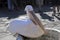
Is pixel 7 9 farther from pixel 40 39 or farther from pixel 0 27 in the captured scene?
pixel 40 39

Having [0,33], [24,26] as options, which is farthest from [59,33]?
[0,33]

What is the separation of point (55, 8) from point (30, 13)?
746 centimetres

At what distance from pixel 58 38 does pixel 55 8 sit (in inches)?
282

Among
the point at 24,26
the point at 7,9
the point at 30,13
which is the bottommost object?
the point at 7,9

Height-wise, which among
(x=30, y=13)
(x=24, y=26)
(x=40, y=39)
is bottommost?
(x=40, y=39)

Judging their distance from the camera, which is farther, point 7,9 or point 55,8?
point 7,9

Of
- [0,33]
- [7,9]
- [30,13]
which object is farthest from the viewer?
[7,9]

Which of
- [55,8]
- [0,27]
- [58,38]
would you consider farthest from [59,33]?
[55,8]

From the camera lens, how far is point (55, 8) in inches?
447

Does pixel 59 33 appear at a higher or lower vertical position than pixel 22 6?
higher

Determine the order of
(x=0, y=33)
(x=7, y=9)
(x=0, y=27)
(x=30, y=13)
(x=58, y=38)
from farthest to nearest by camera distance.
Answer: (x=7, y=9), (x=0, y=27), (x=0, y=33), (x=58, y=38), (x=30, y=13)

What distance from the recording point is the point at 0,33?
7.55 metres

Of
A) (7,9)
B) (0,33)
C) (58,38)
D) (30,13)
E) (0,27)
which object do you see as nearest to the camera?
(30,13)

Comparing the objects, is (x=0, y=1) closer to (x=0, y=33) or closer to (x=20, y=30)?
(x=0, y=33)
